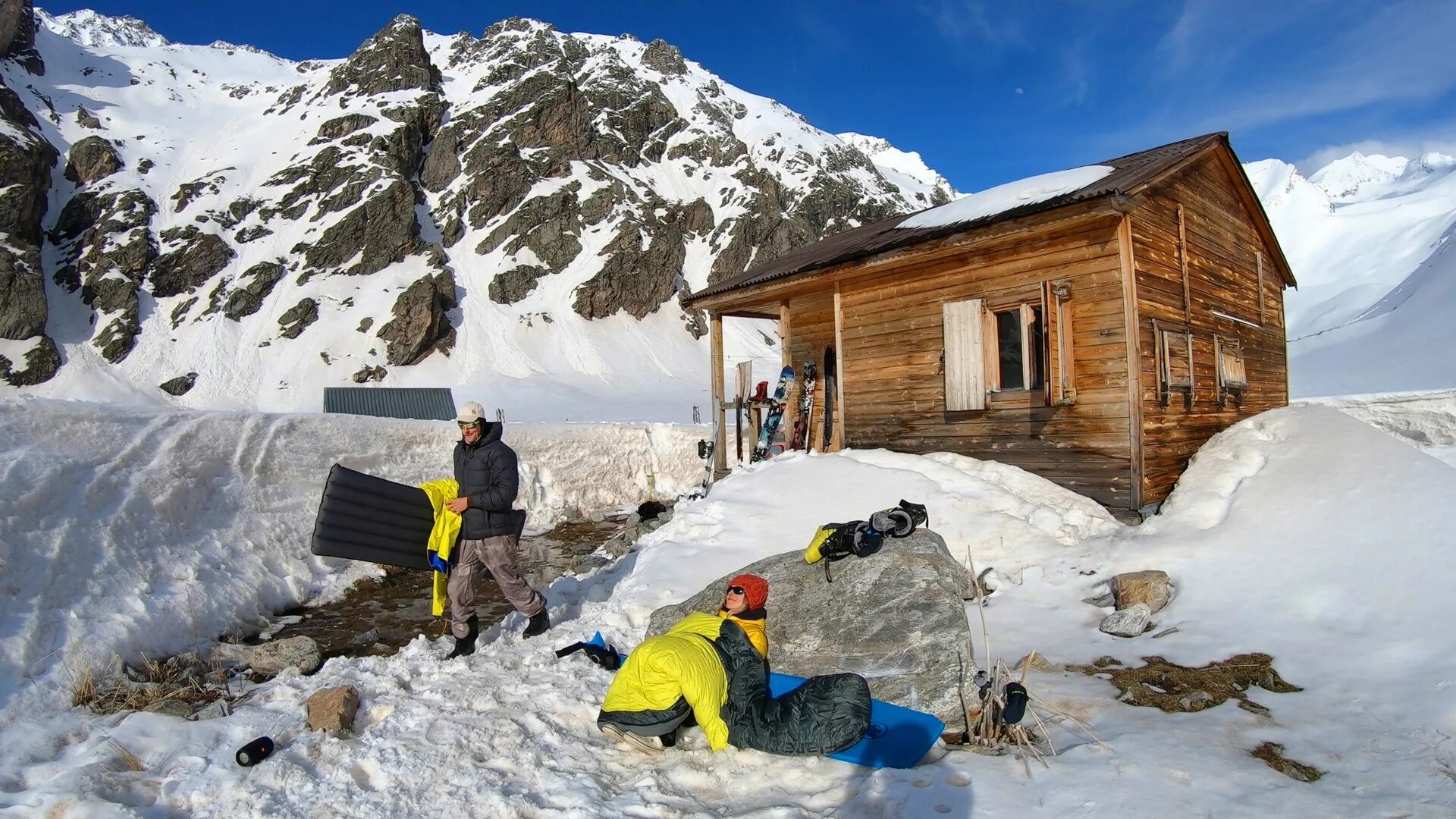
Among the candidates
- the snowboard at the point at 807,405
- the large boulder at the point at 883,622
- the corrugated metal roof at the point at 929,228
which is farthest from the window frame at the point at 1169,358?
the snowboard at the point at 807,405

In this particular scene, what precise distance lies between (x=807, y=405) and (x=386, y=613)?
7.10 metres

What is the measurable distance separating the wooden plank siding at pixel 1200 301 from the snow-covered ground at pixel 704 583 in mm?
508

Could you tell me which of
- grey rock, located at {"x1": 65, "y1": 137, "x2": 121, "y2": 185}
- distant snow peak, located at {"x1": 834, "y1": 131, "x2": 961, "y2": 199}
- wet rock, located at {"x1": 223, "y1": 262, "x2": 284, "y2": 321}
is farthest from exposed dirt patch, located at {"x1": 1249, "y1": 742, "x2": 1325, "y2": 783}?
distant snow peak, located at {"x1": 834, "y1": 131, "x2": 961, "y2": 199}

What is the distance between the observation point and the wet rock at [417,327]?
39.2m

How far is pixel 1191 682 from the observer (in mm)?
4852

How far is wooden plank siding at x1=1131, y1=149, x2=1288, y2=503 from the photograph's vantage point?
9180 mm

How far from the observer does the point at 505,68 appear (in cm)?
6119

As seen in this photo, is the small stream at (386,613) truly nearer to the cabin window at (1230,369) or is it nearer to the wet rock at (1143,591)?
the wet rock at (1143,591)

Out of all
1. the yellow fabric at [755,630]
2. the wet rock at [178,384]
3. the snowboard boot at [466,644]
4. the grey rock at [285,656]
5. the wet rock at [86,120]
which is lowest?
the grey rock at [285,656]

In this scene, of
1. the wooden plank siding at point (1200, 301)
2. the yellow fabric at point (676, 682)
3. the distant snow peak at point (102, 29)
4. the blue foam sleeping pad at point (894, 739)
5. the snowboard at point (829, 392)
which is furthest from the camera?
the distant snow peak at point (102, 29)

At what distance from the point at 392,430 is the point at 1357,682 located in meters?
13.1

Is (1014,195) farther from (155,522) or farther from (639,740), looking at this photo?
(155,522)

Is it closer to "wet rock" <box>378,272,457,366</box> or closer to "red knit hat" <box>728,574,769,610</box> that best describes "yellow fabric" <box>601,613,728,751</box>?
"red knit hat" <box>728,574,769,610</box>

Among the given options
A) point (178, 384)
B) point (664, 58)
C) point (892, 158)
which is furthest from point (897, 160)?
point (178, 384)
